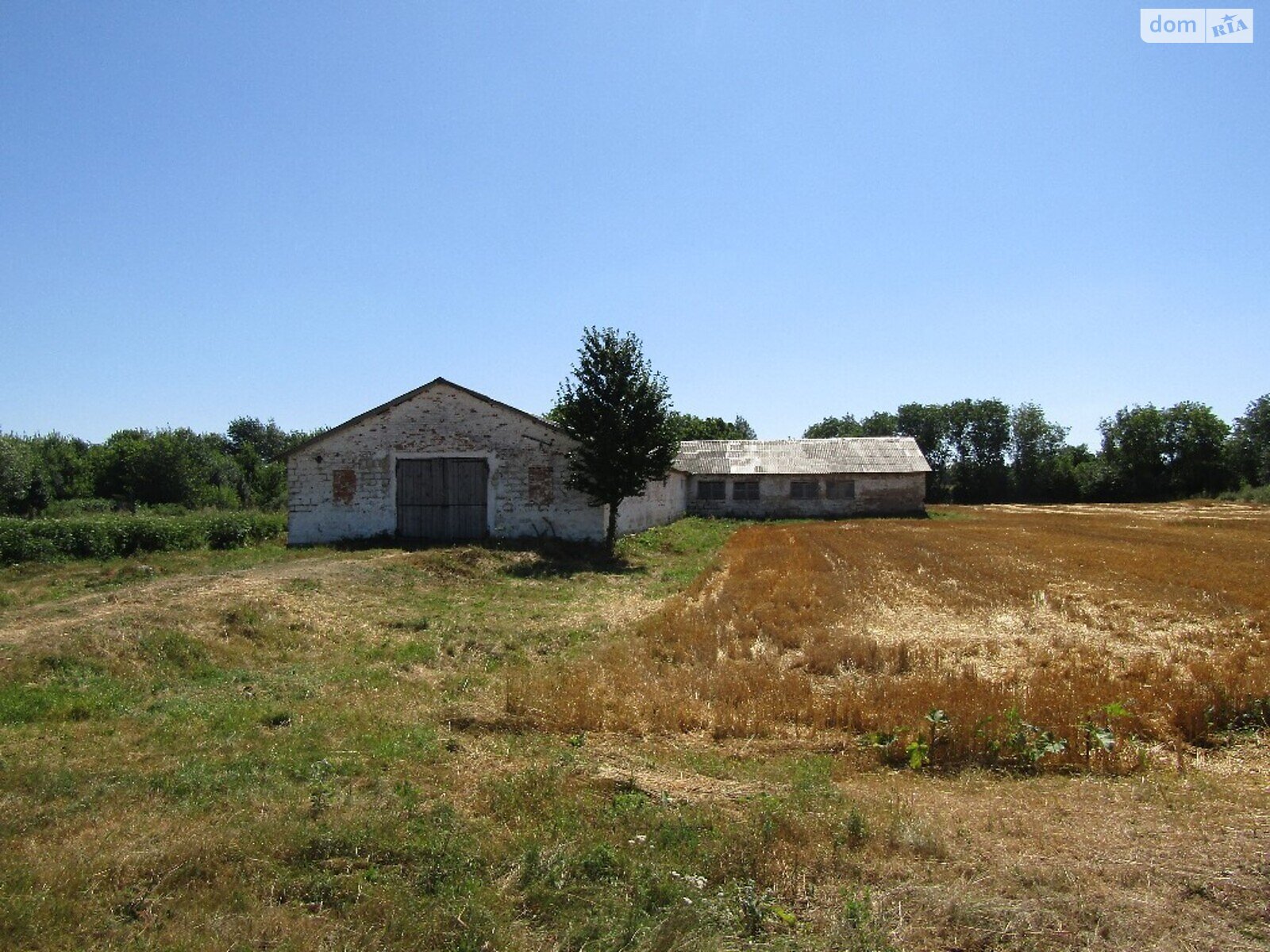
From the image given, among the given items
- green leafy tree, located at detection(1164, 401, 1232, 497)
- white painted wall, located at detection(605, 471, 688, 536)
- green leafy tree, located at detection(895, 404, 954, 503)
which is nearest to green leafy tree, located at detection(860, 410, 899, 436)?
green leafy tree, located at detection(895, 404, 954, 503)

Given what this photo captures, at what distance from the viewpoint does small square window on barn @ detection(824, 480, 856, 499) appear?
1784 inches

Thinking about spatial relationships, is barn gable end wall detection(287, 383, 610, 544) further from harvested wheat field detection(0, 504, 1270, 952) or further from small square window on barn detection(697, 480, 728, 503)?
small square window on barn detection(697, 480, 728, 503)

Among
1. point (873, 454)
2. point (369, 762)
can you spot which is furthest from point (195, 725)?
point (873, 454)

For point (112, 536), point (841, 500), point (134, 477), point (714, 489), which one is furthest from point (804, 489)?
point (134, 477)

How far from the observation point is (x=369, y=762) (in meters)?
6.42

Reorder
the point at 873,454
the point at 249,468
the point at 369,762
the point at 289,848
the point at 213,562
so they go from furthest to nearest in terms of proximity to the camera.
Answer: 1. the point at 249,468
2. the point at 873,454
3. the point at 213,562
4. the point at 369,762
5. the point at 289,848

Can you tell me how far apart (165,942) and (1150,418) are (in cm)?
7863

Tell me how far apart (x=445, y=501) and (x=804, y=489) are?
86.4 ft

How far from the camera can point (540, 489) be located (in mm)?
24406

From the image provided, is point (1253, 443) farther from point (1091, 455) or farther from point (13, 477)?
point (13, 477)

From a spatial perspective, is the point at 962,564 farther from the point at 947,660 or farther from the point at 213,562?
the point at 213,562

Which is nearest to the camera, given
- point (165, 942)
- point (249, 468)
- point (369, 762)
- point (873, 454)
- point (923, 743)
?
point (165, 942)

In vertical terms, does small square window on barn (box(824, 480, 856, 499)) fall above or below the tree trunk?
above

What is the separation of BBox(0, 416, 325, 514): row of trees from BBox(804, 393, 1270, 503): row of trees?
5979cm
